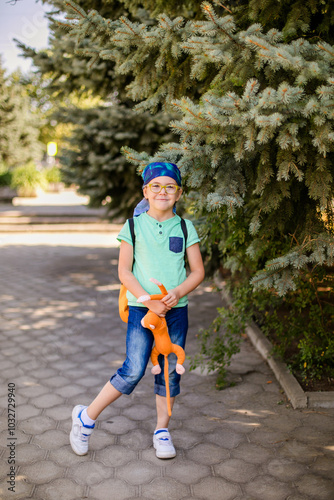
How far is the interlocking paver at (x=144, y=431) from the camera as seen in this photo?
2.68 m

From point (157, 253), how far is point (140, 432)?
1358 mm

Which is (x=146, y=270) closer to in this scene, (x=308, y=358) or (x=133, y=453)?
(x=133, y=453)

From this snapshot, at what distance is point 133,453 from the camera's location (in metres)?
3.03

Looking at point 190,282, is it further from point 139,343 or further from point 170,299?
point 139,343

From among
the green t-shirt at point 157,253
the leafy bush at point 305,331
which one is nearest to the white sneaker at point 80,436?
the green t-shirt at point 157,253

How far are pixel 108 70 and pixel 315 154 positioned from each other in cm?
470

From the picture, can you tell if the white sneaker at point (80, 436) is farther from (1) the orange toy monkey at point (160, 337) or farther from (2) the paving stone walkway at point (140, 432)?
(1) the orange toy monkey at point (160, 337)

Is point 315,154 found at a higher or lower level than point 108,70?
lower

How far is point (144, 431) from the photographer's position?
332 centimetres

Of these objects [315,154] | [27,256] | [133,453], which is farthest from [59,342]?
[27,256]

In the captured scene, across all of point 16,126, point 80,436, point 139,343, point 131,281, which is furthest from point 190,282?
point 16,126

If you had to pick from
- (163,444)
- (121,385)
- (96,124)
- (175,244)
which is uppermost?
(96,124)

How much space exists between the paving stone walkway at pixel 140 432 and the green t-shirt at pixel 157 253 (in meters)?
1.01

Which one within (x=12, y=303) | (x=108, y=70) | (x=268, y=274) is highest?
(x=108, y=70)
